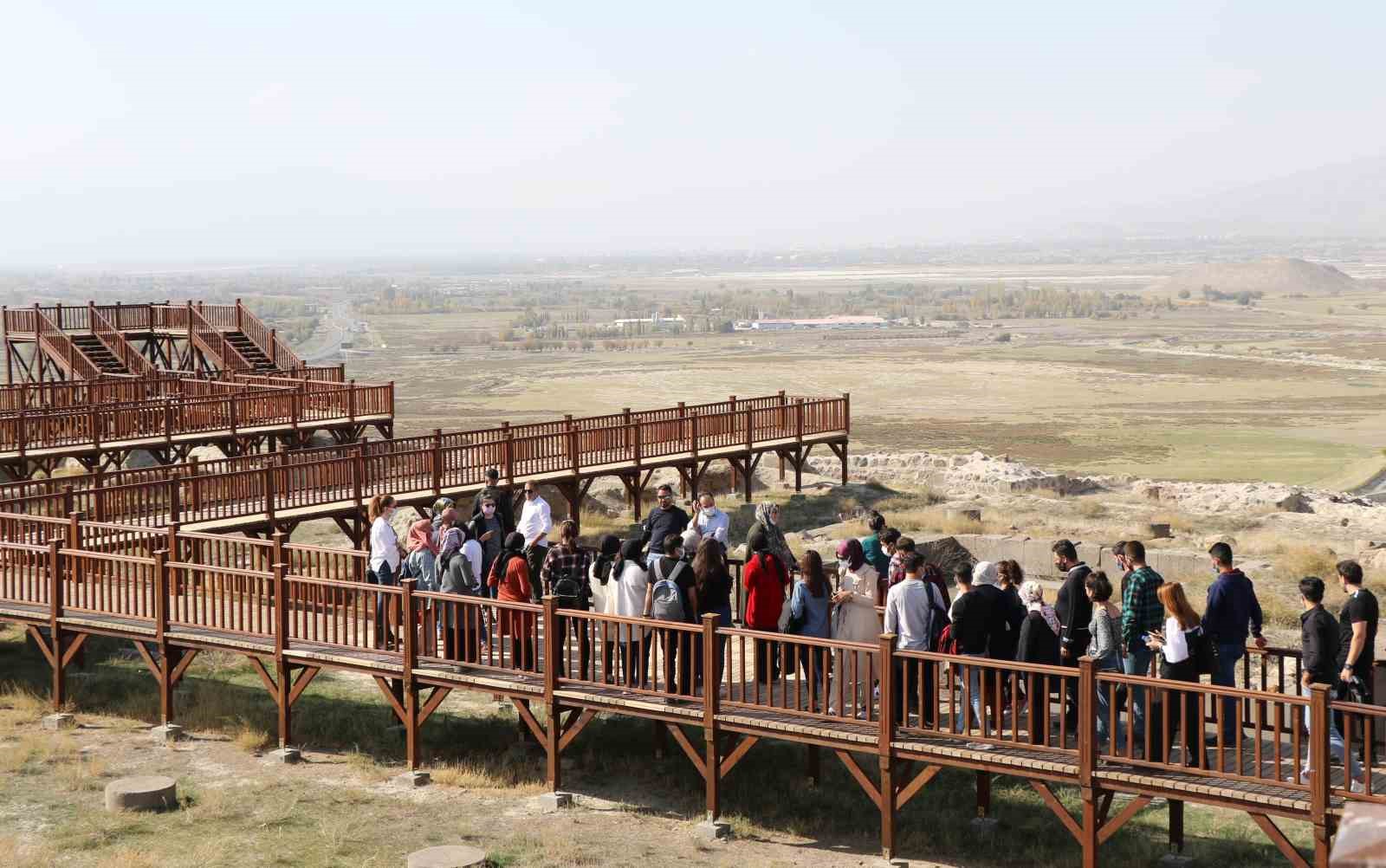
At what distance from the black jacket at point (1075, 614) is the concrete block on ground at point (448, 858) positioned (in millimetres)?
4696

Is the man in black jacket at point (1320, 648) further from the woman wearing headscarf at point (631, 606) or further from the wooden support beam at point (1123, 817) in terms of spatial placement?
the woman wearing headscarf at point (631, 606)

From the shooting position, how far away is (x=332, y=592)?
16.0 m

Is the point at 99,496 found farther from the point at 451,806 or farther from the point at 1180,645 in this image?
the point at 1180,645

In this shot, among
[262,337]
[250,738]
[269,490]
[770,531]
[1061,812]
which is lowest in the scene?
[250,738]

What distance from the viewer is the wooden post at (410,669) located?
49.9ft

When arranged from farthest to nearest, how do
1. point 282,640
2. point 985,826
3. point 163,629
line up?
point 163,629 < point 282,640 < point 985,826

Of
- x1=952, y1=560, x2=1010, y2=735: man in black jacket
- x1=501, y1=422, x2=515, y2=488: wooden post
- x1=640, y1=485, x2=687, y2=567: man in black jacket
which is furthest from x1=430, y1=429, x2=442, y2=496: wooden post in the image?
x1=952, y1=560, x2=1010, y2=735: man in black jacket

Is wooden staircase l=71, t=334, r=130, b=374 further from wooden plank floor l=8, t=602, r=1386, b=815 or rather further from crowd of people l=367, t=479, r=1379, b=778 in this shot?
crowd of people l=367, t=479, r=1379, b=778

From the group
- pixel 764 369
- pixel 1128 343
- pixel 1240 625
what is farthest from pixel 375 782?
pixel 1128 343

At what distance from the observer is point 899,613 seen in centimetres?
1334

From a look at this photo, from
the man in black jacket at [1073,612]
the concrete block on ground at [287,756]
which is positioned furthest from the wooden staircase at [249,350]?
the man in black jacket at [1073,612]

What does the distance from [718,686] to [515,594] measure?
91.0 inches

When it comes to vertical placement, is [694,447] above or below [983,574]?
below

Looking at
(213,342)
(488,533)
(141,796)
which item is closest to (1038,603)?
(488,533)
